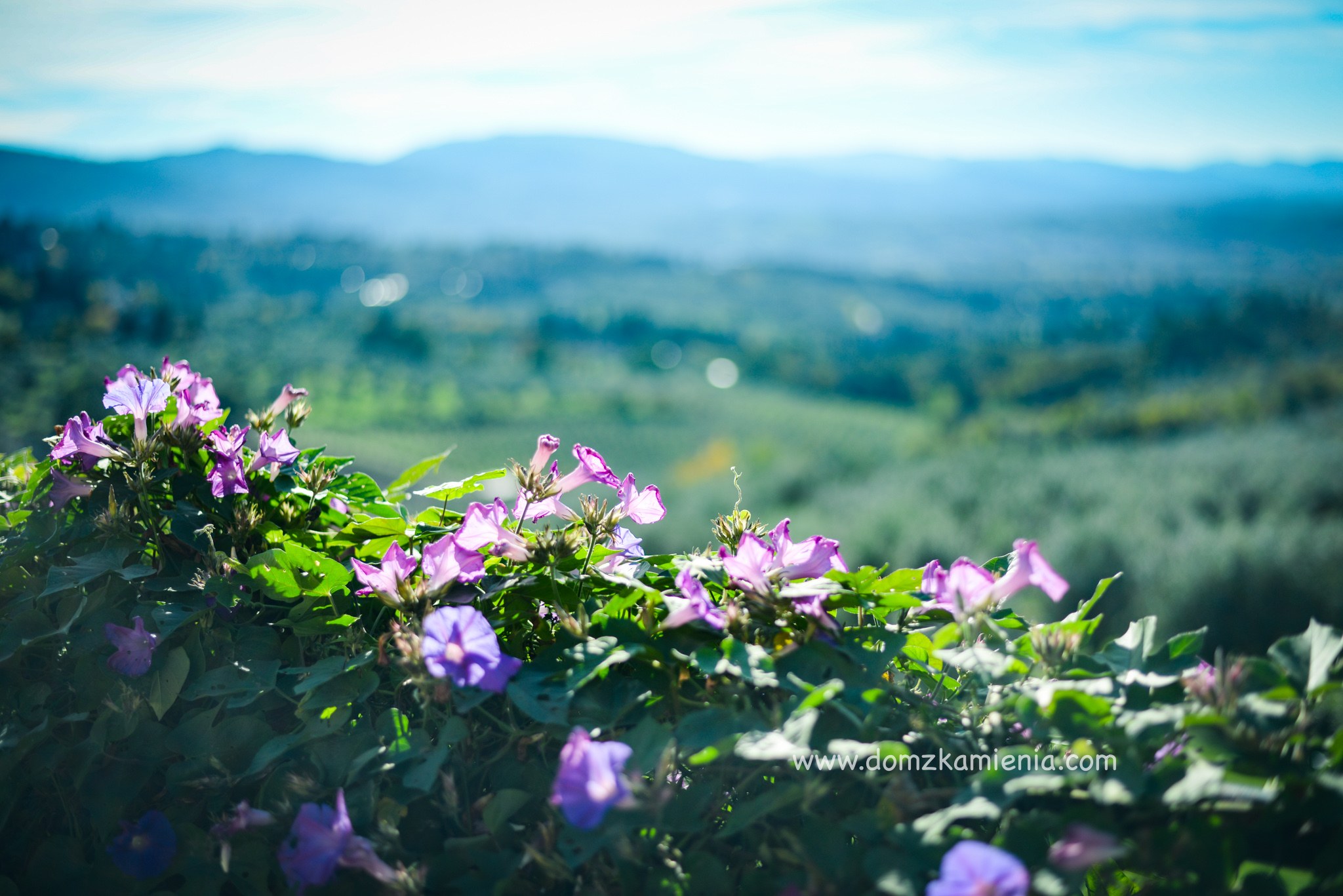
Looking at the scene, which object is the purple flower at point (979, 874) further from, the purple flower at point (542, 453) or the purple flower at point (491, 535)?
the purple flower at point (542, 453)

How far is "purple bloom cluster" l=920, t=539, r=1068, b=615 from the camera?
1029 millimetres

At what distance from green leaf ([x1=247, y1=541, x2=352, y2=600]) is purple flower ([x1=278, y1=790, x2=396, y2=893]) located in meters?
0.30

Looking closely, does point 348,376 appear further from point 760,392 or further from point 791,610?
point 791,610

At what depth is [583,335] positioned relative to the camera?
5125 centimetres

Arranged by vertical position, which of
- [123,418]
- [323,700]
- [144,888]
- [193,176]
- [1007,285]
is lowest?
[1007,285]

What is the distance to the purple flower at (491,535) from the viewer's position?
1.09 m

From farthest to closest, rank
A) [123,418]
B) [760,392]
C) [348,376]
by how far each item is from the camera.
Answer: [760,392] → [348,376] → [123,418]

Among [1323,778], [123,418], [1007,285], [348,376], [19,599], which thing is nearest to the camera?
[1323,778]

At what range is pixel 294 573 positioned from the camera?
1156mm

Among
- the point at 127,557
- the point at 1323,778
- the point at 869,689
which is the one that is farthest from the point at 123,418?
the point at 1323,778

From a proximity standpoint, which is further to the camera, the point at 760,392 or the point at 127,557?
the point at 760,392

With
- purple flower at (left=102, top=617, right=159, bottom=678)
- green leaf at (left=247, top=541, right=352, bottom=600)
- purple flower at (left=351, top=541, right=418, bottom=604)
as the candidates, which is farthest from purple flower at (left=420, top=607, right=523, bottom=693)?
purple flower at (left=102, top=617, right=159, bottom=678)

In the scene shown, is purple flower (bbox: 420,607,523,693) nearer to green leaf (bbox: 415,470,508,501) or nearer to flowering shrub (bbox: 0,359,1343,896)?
flowering shrub (bbox: 0,359,1343,896)

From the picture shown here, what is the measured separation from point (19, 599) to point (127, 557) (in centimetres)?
15
